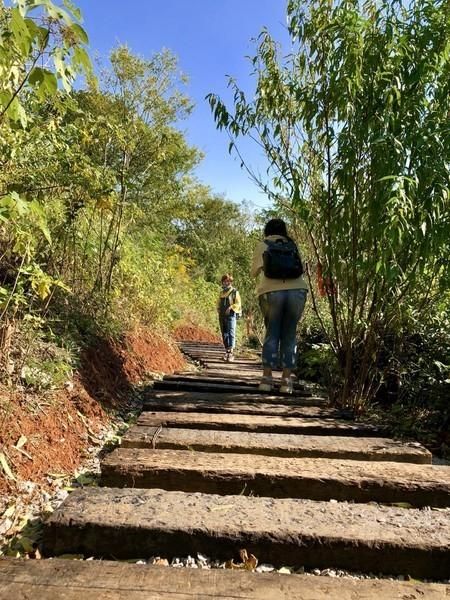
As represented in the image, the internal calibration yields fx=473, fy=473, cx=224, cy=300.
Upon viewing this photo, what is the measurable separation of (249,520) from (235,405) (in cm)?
196

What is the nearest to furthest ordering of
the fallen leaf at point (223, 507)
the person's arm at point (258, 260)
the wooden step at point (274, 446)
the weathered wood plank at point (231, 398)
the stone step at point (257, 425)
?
the fallen leaf at point (223, 507) < the wooden step at point (274, 446) < the stone step at point (257, 425) < the weathered wood plank at point (231, 398) < the person's arm at point (258, 260)

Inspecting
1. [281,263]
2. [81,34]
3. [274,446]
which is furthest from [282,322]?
[81,34]

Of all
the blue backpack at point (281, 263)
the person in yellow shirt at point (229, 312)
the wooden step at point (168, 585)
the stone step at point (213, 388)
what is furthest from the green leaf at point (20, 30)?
the person in yellow shirt at point (229, 312)

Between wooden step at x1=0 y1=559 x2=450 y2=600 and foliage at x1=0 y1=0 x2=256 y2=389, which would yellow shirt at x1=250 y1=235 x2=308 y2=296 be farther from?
wooden step at x1=0 y1=559 x2=450 y2=600

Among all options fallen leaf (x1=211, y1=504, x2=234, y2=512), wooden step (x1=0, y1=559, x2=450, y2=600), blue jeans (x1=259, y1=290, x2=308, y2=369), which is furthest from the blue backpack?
wooden step (x1=0, y1=559, x2=450, y2=600)

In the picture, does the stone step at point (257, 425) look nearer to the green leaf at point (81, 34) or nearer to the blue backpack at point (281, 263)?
the blue backpack at point (281, 263)

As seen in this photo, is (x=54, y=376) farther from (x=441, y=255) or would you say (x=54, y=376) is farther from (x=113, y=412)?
(x=441, y=255)

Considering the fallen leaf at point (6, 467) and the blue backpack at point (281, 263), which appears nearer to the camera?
the fallen leaf at point (6, 467)

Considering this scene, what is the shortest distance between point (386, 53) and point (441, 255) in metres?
1.52

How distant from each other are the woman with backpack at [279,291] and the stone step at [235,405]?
1.47 feet

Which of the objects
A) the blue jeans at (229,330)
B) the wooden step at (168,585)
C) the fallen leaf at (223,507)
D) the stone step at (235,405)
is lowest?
the wooden step at (168,585)

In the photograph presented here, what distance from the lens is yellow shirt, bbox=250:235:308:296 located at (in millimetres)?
4188

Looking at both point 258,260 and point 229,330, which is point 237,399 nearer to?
point 258,260

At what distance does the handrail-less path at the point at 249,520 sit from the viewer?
1347mm
